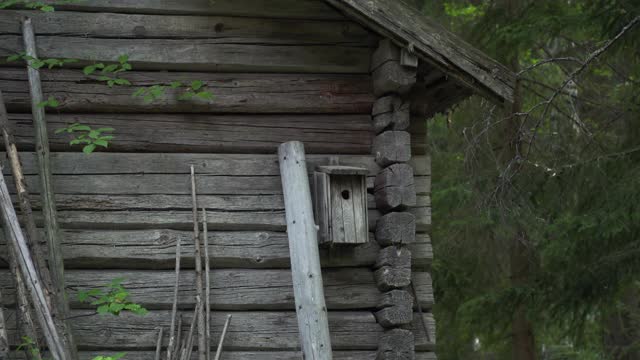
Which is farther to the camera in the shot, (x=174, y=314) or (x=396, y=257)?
(x=396, y=257)

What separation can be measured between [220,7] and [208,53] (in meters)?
0.37

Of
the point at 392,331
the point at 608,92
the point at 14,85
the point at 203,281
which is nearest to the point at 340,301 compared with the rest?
the point at 392,331

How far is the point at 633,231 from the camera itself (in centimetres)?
1055

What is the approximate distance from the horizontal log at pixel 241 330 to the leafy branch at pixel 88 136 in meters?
1.15

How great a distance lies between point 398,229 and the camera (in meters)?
7.26

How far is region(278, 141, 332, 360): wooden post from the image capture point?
6863 millimetres

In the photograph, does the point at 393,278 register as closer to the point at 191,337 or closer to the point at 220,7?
the point at 191,337

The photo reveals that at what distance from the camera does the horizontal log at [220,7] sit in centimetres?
739

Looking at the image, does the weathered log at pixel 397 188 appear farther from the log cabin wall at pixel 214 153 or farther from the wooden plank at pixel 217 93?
the wooden plank at pixel 217 93

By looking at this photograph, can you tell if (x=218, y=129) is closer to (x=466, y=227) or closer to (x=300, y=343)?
(x=300, y=343)

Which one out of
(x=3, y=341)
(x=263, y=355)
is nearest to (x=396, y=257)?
(x=263, y=355)

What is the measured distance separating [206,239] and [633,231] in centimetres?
531

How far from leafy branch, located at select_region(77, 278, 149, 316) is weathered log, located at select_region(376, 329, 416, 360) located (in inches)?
66.4

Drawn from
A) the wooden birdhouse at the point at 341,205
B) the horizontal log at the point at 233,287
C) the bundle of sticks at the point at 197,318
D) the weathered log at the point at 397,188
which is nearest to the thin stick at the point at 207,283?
the bundle of sticks at the point at 197,318
